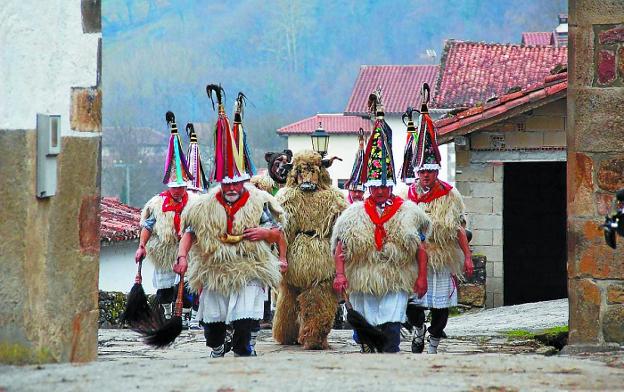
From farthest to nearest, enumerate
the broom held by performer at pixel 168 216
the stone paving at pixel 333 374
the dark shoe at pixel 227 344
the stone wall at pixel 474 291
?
the stone wall at pixel 474 291, the broom held by performer at pixel 168 216, the dark shoe at pixel 227 344, the stone paving at pixel 333 374

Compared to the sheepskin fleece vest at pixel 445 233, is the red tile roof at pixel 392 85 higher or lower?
higher

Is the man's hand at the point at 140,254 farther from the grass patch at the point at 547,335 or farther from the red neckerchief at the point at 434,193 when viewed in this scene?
the grass patch at the point at 547,335

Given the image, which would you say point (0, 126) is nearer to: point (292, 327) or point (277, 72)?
point (292, 327)

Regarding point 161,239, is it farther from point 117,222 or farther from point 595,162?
point 117,222

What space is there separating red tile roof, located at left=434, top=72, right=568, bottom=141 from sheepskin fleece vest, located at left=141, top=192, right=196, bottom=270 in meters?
6.29

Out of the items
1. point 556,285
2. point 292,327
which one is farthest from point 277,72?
point 292,327

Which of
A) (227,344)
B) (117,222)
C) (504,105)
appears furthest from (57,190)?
(117,222)

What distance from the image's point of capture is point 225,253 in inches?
465

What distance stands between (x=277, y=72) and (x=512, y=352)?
475 feet

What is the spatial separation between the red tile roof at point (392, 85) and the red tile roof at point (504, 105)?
5386 cm

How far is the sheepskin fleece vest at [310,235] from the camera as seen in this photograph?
44.4 ft

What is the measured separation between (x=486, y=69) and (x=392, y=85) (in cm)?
3177

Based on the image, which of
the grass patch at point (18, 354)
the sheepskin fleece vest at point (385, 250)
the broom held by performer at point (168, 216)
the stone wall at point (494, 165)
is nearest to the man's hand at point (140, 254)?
the broom held by performer at point (168, 216)

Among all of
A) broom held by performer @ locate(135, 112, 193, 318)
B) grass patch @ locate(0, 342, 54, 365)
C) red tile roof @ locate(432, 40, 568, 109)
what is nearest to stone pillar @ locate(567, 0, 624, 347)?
grass patch @ locate(0, 342, 54, 365)
